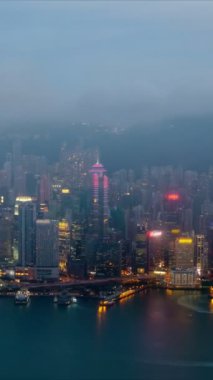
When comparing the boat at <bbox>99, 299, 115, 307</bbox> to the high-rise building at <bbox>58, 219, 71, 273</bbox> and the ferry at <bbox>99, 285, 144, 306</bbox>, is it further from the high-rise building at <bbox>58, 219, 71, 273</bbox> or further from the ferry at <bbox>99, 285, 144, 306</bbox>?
the high-rise building at <bbox>58, 219, 71, 273</bbox>

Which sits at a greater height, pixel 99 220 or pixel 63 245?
pixel 99 220

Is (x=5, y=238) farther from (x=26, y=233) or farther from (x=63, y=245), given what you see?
(x=63, y=245)

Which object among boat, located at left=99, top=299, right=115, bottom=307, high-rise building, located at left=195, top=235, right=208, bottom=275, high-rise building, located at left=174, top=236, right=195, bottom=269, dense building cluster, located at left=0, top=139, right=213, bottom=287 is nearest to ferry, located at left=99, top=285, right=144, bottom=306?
boat, located at left=99, top=299, right=115, bottom=307

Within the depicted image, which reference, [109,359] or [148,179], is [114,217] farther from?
[109,359]

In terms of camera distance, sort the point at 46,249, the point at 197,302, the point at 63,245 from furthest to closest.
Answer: the point at 63,245, the point at 46,249, the point at 197,302

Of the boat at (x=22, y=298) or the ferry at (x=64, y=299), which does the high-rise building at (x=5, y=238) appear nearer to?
the boat at (x=22, y=298)

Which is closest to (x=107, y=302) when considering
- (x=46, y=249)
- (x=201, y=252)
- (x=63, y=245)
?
(x=46, y=249)
